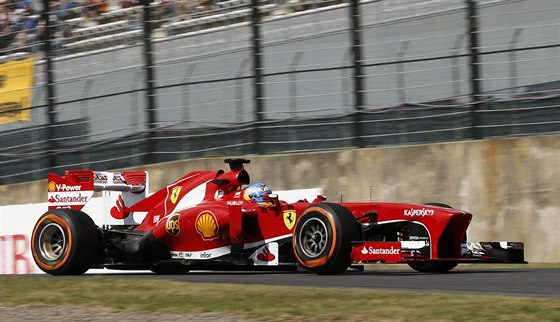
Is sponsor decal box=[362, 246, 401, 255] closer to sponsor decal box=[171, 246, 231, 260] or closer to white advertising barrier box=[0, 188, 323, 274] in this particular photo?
sponsor decal box=[171, 246, 231, 260]

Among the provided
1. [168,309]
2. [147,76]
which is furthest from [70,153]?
[168,309]

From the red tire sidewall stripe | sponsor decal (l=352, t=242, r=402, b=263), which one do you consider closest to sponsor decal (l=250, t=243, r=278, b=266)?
the red tire sidewall stripe

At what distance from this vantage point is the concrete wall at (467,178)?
14219 millimetres

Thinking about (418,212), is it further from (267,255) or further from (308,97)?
(308,97)

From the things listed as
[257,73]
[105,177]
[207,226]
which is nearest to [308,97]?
[257,73]

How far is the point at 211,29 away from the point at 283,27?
1.65m

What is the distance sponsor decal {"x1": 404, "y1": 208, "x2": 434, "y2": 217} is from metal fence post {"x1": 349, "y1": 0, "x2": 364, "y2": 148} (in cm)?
484

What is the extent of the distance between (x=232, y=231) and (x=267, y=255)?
1.51 ft

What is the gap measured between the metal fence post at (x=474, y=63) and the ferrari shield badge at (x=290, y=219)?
4438 mm

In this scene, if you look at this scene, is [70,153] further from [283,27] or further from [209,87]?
[283,27]

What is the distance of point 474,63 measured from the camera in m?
14.8

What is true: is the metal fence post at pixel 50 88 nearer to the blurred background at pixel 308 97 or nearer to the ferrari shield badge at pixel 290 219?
the blurred background at pixel 308 97

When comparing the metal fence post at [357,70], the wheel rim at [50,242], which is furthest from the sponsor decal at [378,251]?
the metal fence post at [357,70]

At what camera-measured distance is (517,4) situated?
1491 cm
